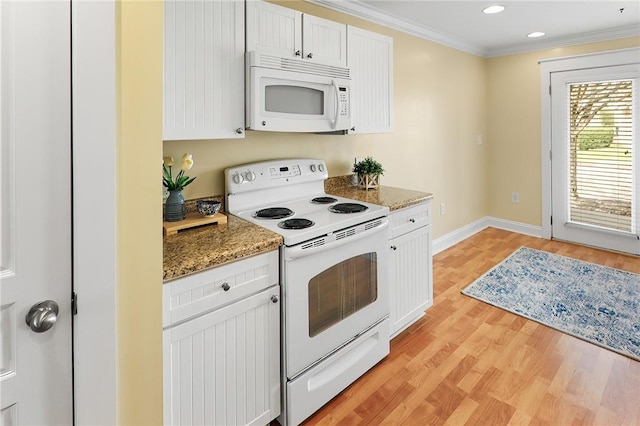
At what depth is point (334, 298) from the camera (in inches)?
71.1

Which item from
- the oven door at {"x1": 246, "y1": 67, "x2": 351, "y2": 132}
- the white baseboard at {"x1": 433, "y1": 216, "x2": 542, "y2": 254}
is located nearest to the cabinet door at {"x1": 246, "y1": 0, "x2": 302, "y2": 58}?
the oven door at {"x1": 246, "y1": 67, "x2": 351, "y2": 132}

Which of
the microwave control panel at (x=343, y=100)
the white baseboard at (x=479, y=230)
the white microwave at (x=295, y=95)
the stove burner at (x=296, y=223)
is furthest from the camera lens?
the white baseboard at (x=479, y=230)

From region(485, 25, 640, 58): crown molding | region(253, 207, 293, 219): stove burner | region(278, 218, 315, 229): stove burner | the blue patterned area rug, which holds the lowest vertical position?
the blue patterned area rug

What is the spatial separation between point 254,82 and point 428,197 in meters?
1.38

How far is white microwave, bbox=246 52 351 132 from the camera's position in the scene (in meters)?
1.80

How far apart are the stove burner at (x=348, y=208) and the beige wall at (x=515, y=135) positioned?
11.0 ft

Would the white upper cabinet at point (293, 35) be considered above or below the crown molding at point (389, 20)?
below

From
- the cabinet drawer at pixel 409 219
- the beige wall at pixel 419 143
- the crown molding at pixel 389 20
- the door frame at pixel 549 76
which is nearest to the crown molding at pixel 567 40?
the door frame at pixel 549 76

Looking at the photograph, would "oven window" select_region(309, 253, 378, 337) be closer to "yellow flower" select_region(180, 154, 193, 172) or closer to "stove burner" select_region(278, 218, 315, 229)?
"stove burner" select_region(278, 218, 315, 229)

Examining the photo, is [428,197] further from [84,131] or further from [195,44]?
[84,131]

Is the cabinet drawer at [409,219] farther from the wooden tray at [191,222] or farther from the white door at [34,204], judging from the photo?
the white door at [34,204]

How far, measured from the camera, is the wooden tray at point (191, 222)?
1.63m

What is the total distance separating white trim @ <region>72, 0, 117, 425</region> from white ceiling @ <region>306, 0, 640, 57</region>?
6.55 ft

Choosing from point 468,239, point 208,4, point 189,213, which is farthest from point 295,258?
point 468,239
